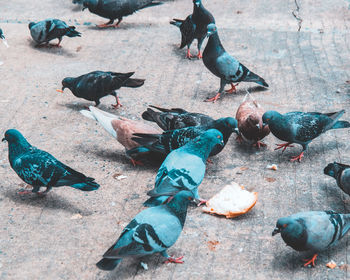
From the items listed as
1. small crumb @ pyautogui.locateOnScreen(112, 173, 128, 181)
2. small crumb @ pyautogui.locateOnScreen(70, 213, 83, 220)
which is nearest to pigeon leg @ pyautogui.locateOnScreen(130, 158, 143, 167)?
small crumb @ pyautogui.locateOnScreen(112, 173, 128, 181)

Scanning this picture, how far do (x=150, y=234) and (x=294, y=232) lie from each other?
39.2 inches

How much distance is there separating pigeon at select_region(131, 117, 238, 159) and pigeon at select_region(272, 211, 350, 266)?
129cm

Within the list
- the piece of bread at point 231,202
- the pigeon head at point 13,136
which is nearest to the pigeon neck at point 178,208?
the piece of bread at point 231,202

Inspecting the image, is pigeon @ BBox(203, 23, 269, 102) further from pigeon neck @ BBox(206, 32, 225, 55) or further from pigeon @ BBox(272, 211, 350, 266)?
pigeon @ BBox(272, 211, 350, 266)

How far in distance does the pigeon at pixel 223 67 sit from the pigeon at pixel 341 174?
2.11 metres

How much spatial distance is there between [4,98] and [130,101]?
1.56m

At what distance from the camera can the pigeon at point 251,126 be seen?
4.84 meters

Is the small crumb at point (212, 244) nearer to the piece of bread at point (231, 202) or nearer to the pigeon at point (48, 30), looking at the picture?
the piece of bread at point (231, 202)

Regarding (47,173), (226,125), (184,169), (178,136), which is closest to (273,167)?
(226,125)

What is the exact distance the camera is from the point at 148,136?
4.64m

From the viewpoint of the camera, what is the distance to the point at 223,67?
6.04m

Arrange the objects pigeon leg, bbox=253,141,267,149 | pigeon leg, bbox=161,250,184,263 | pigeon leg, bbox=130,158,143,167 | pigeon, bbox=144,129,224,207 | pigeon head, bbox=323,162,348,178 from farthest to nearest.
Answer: pigeon leg, bbox=253,141,267,149, pigeon leg, bbox=130,158,143,167, pigeon head, bbox=323,162,348,178, pigeon, bbox=144,129,224,207, pigeon leg, bbox=161,250,184,263

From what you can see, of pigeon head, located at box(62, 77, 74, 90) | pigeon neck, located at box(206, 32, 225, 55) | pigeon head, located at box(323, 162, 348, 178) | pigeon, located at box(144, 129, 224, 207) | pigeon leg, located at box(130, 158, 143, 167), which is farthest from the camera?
pigeon neck, located at box(206, 32, 225, 55)

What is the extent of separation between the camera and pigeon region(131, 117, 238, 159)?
4.55m
